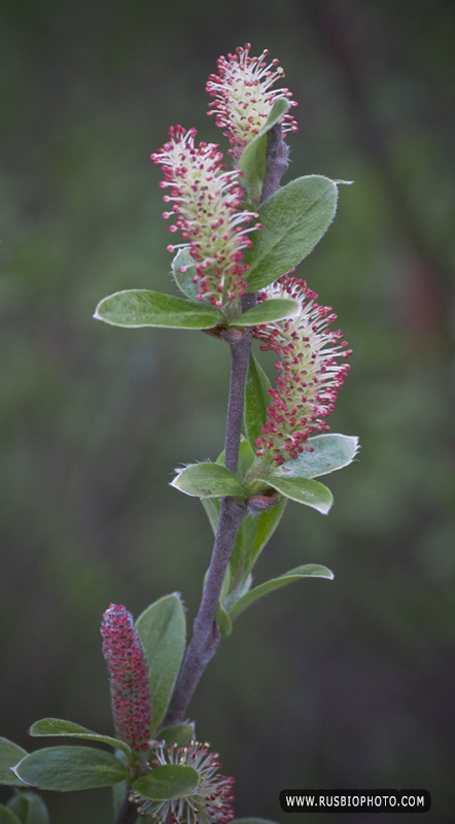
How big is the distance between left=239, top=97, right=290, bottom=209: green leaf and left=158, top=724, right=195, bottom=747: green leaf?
23.4 inches

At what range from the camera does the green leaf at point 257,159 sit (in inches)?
24.9

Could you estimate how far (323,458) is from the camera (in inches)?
31.2

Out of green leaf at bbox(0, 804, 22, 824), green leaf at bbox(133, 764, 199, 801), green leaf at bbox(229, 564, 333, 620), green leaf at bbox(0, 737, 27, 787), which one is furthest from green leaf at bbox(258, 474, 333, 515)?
green leaf at bbox(0, 804, 22, 824)

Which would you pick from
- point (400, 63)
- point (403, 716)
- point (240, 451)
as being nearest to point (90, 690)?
point (403, 716)

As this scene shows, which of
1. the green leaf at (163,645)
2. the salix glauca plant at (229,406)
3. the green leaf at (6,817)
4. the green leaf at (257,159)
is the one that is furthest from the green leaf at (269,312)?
the green leaf at (6,817)

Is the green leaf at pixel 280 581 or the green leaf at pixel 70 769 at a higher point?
the green leaf at pixel 280 581

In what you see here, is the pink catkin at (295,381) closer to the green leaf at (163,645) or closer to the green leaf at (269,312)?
the green leaf at (269,312)

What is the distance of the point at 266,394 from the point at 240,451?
2.8 inches

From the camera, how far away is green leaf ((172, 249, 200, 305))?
75cm

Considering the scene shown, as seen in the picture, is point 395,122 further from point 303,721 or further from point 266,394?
point 303,721

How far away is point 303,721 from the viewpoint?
2754mm

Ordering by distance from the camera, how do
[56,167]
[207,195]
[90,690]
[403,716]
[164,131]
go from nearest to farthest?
[207,195]
[56,167]
[90,690]
[164,131]
[403,716]

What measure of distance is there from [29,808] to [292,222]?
88 cm

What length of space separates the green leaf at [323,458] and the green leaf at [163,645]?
286 millimetres
